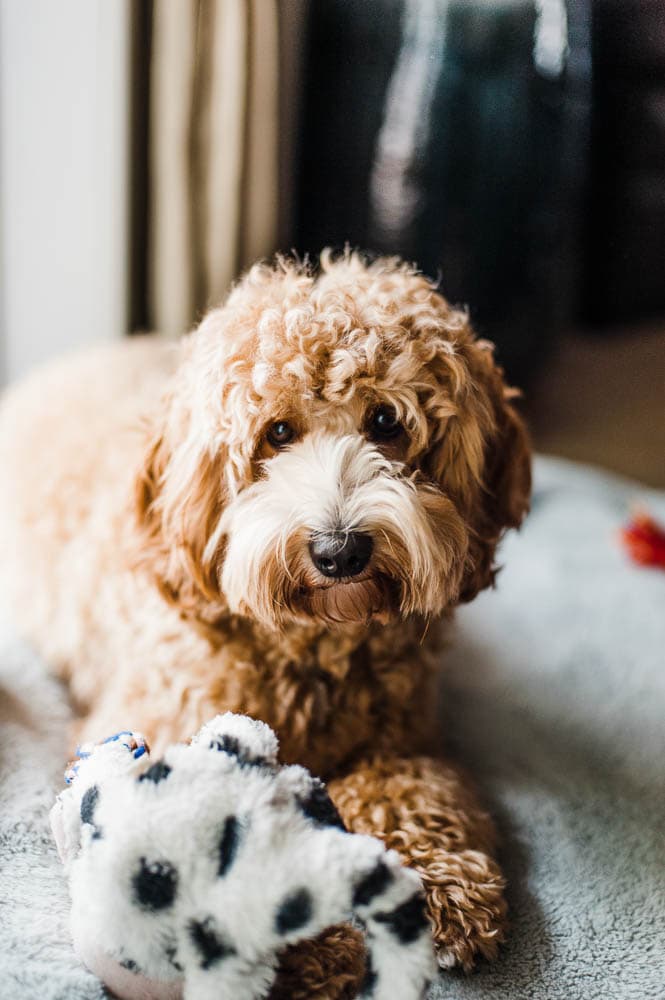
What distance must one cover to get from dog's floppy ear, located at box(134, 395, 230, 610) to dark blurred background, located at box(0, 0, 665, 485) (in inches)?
50.1

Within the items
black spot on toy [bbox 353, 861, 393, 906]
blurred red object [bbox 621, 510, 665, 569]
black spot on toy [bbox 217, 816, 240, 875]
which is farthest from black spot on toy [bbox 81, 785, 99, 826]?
blurred red object [bbox 621, 510, 665, 569]

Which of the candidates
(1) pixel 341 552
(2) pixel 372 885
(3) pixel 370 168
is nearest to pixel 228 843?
(2) pixel 372 885

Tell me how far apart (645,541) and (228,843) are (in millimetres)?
1922

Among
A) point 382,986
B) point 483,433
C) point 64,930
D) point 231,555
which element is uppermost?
point 483,433

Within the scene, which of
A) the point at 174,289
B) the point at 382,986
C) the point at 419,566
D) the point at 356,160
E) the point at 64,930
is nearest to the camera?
the point at 382,986

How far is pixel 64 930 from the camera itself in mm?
1295

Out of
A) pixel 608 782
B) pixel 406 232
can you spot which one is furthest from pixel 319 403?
pixel 406 232

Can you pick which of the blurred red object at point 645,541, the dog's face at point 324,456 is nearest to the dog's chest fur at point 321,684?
the dog's face at point 324,456

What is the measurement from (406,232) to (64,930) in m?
2.70

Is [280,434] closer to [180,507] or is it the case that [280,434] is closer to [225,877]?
[180,507]

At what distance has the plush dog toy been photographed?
1035 millimetres

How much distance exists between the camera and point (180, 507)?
1.54 m

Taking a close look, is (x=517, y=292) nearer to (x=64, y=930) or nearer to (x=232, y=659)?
(x=232, y=659)

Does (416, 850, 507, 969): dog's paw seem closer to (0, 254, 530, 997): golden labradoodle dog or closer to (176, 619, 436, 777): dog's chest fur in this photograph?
(0, 254, 530, 997): golden labradoodle dog
